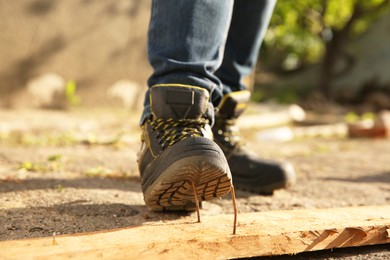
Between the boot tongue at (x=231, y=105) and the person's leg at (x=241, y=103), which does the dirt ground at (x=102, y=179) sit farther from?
the boot tongue at (x=231, y=105)

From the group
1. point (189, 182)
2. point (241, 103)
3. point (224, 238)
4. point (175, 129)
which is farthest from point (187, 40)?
point (241, 103)

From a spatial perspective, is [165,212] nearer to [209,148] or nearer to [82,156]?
[209,148]

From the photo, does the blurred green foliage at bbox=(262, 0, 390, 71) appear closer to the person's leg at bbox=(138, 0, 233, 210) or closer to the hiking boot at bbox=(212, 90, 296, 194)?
the hiking boot at bbox=(212, 90, 296, 194)

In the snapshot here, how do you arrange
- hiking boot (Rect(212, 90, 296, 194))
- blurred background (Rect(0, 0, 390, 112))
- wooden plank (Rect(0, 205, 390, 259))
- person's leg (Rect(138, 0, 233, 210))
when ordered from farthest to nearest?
blurred background (Rect(0, 0, 390, 112))
hiking boot (Rect(212, 90, 296, 194))
person's leg (Rect(138, 0, 233, 210))
wooden plank (Rect(0, 205, 390, 259))

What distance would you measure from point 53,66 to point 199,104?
3351 mm

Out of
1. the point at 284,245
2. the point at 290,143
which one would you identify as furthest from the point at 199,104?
the point at 290,143

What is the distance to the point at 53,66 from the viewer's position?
15.4 feet

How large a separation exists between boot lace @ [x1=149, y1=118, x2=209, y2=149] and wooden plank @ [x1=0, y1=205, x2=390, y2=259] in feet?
0.78

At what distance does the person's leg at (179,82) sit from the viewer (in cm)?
155

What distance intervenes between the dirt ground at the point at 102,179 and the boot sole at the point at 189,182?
10 centimetres

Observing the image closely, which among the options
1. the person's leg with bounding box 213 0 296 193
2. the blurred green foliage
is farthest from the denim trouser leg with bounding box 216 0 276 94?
the blurred green foliage

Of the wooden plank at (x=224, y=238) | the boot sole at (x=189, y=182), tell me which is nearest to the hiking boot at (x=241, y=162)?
the wooden plank at (x=224, y=238)

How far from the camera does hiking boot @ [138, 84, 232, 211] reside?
1.43 metres

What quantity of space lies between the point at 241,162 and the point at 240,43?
47 centimetres
